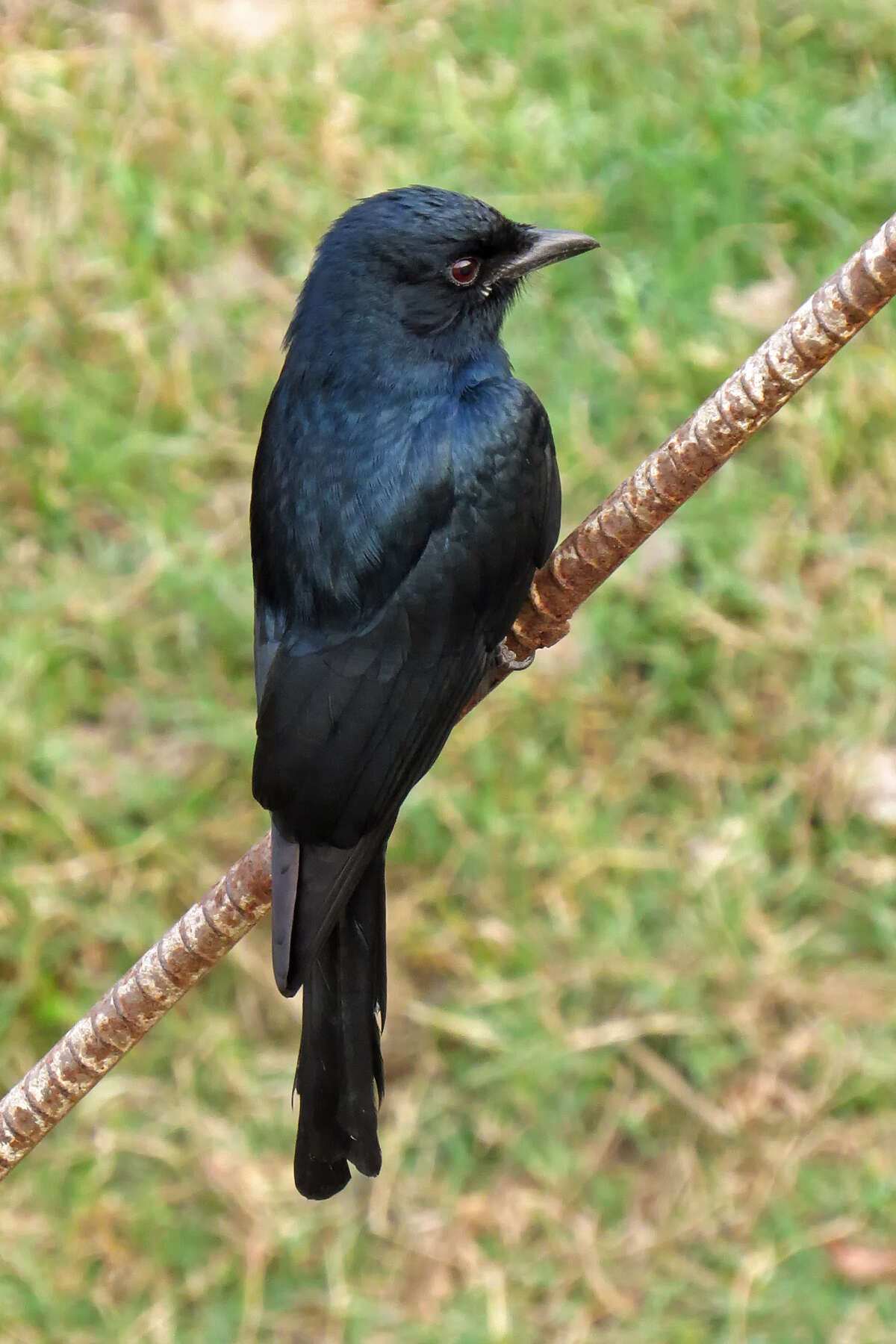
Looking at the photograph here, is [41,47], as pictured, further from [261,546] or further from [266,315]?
[261,546]

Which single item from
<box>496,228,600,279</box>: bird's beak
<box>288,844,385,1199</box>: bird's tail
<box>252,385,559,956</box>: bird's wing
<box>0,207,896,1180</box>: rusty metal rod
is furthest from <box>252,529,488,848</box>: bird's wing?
<box>496,228,600,279</box>: bird's beak

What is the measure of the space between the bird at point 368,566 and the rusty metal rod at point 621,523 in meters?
0.30

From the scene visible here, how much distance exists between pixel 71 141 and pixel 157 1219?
10.6 feet

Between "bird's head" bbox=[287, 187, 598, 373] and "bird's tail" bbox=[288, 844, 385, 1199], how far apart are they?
2.79ft

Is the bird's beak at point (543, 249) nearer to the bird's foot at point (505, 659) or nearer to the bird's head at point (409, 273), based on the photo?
the bird's head at point (409, 273)

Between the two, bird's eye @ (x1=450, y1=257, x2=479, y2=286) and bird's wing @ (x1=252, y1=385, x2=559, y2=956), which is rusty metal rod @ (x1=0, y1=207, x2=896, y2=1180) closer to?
bird's wing @ (x1=252, y1=385, x2=559, y2=956)

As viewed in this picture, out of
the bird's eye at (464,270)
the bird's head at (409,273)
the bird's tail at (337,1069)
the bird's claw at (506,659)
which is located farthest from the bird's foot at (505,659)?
the bird's eye at (464,270)

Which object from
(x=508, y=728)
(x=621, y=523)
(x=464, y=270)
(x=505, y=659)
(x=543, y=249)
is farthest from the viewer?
(x=508, y=728)

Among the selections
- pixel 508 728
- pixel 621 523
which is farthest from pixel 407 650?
pixel 508 728

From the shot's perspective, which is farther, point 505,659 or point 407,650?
point 505,659

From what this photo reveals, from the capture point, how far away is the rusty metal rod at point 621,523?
79.0 inches

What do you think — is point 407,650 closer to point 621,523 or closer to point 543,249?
point 621,523

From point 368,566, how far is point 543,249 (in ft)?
2.34

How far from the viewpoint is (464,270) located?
116 inches
